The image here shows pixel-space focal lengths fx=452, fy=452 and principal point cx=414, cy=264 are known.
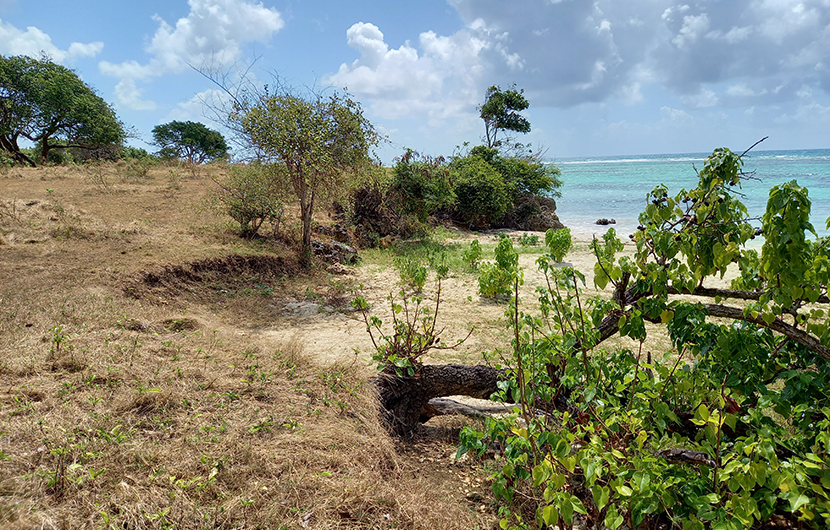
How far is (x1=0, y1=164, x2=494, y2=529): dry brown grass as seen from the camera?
255cm

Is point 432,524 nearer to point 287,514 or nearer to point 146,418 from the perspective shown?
point 287,514

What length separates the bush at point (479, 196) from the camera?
742 inches

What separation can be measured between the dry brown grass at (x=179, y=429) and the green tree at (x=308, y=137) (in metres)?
3.76

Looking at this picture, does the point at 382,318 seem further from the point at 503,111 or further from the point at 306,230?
the point at 503,111

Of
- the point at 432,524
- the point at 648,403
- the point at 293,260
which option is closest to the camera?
the point at 648,403

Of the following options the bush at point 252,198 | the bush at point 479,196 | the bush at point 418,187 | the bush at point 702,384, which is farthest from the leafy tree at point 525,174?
the bush at point 702,384

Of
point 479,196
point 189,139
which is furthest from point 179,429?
point 189,139

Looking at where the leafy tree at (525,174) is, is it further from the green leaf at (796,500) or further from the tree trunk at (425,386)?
the green leaf at (796,500)

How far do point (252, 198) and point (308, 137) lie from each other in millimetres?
2521

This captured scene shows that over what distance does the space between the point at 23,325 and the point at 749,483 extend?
598 cm

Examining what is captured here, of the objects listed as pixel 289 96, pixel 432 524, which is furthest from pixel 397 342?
pixel 289 96

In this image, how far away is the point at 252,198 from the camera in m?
10.6

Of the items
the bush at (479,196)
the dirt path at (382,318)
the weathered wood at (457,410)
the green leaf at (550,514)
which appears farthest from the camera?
the bush at (479,196)

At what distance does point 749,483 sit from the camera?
5.29 ft
